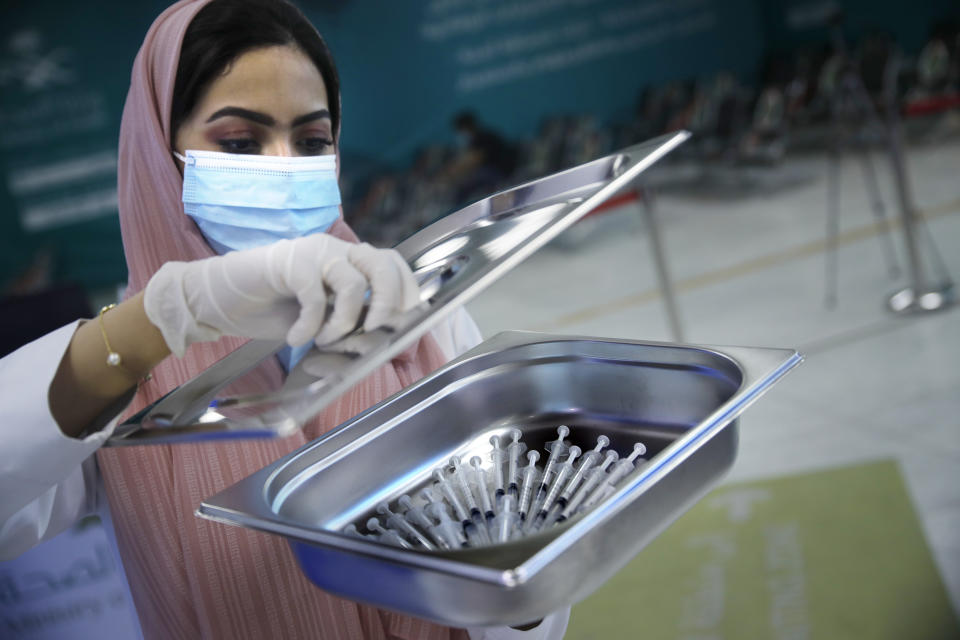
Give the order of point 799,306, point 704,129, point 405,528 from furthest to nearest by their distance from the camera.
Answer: point 704,129 → point 799,306 → point 405,528

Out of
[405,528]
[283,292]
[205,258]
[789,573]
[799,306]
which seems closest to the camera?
→ [283,292]

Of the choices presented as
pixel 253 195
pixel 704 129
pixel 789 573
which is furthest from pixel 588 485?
pixel 704 129

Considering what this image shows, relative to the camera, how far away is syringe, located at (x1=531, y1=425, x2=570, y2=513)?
0.85 meters

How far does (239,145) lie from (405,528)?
548 mm

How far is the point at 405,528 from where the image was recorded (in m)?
0.85

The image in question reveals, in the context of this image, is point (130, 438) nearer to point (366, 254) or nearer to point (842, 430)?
point (366, 254)

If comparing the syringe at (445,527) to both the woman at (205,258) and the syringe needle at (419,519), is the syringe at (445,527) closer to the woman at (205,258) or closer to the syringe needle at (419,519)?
the syringe needle at (419,519)

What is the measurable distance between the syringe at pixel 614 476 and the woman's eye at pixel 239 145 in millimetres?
599

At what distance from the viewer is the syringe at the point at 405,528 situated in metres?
0.83

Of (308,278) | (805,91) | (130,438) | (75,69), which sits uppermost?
(75,69)

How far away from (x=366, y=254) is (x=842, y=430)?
287 centimetres

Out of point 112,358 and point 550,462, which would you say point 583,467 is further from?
point 112,358

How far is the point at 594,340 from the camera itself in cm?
100

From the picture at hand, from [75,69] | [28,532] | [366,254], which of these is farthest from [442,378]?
[75,69]
